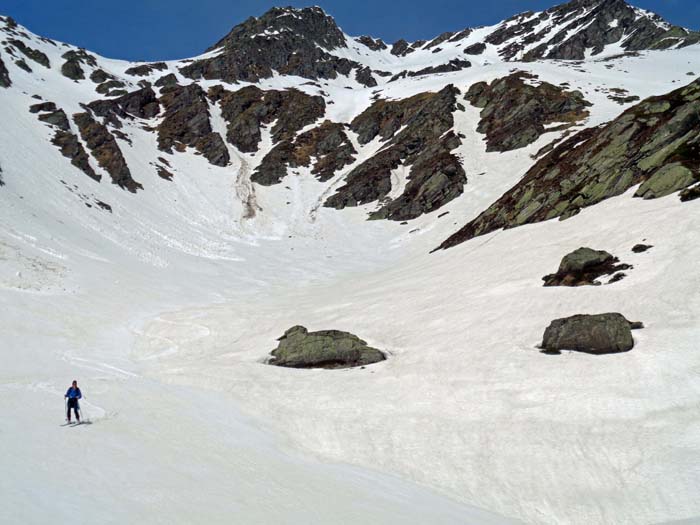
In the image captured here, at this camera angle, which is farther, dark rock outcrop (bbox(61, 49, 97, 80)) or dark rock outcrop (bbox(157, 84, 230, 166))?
dark rock outcrop (bbox(61, 49, 97, 80))

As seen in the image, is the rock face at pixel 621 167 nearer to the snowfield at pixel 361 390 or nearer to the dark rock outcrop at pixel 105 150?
the snowfield at pixel 361 390

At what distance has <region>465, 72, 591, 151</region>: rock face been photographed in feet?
275

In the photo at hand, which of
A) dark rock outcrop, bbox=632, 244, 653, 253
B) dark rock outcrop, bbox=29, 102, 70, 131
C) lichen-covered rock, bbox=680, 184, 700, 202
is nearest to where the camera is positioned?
dark rock outcrop, bbox=632, 244, 653, 253

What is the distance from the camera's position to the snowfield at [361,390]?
12086 mm

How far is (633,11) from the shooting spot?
189000 millimetres

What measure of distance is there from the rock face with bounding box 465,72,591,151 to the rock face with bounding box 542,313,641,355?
6876 cm

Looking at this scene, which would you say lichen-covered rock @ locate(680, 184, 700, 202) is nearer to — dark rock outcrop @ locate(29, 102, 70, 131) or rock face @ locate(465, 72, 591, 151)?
rock face @ locate(465, 72, 591, 151)

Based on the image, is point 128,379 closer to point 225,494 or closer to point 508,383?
point 225,494

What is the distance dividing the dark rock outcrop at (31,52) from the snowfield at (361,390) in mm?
84114

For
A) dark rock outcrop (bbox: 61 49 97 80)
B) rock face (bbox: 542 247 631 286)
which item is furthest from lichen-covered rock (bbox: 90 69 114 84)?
rock face (bbox: 542 247 631 286)

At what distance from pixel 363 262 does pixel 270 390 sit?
3835 centimetres

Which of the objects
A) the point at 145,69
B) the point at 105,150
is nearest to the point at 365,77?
the point at 145,69

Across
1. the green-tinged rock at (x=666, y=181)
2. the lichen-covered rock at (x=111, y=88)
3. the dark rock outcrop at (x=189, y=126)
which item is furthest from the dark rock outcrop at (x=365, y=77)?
the green-tinged rock at (x=666, y=181)

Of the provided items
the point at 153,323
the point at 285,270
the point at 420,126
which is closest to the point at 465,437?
the point at 153,323
